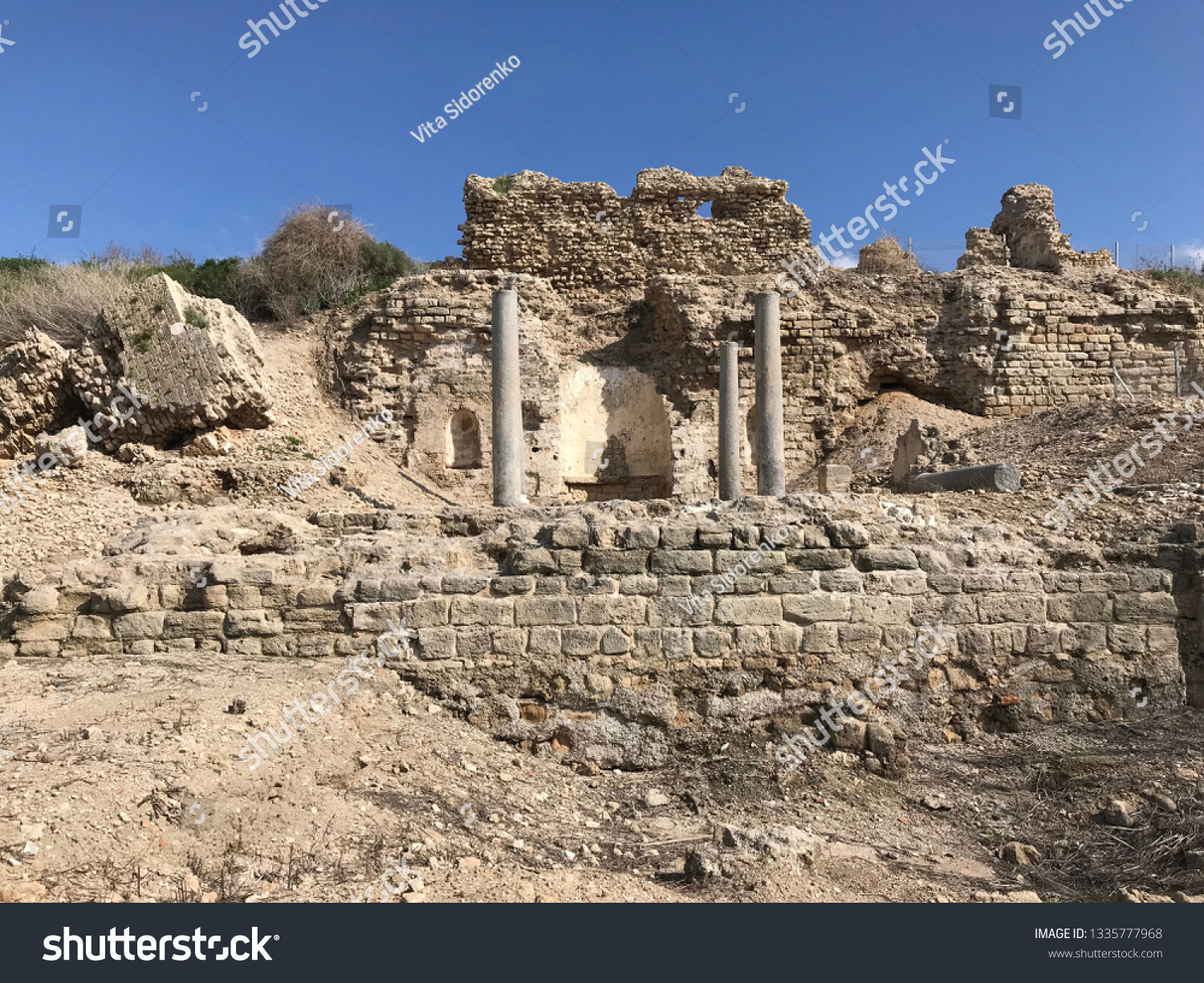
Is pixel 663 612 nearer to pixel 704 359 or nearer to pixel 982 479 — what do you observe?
pixel 982 479

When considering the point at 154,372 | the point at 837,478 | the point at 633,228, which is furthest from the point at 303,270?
the point at 837,478

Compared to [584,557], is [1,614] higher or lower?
lower

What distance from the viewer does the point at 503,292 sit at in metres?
11.9

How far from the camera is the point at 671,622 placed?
5.46m

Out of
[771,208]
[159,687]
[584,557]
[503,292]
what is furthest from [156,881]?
[771,208]

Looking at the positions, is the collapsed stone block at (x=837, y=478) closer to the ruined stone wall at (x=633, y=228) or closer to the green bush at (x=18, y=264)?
the ruined stone wall at (x=633, y=228)

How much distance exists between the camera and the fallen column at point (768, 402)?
39.2 feet

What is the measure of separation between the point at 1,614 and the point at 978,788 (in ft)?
23.2

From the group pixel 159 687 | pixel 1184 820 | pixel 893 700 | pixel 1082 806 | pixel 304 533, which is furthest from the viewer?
pixel 304 533

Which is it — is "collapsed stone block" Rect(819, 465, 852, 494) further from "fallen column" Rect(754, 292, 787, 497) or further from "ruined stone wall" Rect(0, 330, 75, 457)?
"ruined stone wall" Rect(0, 330, 75, 457)

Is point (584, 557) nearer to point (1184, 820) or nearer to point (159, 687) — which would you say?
point (159, 687)

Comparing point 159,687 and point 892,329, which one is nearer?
point 159,687

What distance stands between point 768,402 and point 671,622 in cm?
763

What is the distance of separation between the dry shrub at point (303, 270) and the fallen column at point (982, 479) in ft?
42.2
